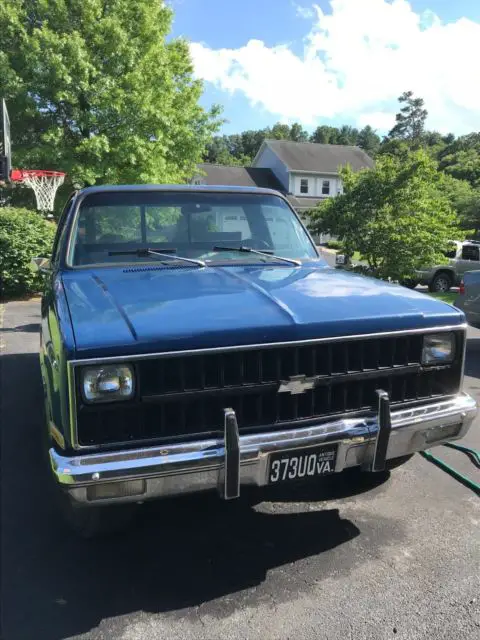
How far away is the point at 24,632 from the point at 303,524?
5.26 feet

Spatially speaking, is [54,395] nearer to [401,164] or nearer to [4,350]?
[4,350]

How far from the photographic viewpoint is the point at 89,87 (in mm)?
15289

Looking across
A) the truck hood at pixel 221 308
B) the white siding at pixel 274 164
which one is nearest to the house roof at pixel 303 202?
the white siding at pixel 274 164

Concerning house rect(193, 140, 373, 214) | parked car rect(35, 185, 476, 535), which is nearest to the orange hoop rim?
parked car rect(35, 185, 476, 535)

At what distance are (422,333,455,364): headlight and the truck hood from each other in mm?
83

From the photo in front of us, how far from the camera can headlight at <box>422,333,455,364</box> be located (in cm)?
272

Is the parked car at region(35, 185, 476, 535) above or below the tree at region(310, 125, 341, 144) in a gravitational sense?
below

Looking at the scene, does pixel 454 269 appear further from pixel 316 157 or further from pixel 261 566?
pixel 316 157

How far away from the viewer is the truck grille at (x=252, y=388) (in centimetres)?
225

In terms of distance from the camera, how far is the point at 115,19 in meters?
15.4

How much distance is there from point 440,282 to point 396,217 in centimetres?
672

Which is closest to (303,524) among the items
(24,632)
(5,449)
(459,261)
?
(24,632)

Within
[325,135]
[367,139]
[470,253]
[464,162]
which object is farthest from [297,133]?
[470,253]

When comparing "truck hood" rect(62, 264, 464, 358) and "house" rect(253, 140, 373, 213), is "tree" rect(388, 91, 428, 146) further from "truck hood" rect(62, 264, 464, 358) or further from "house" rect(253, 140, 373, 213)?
"truck hood" rect(62, 264, 464, 358)
